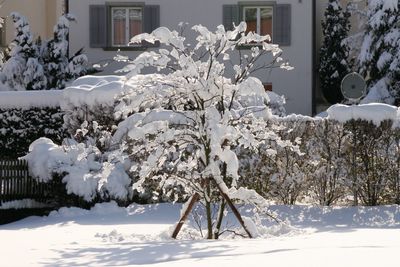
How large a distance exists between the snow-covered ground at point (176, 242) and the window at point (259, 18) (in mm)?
11400

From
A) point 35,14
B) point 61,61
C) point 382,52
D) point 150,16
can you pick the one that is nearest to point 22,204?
point 61,61

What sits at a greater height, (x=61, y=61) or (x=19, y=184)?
(x=61, y=61)

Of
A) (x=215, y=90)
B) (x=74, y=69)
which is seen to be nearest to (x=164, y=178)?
(x=215, y=90)

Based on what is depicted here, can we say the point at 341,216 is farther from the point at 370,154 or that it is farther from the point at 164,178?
the point at 164,178

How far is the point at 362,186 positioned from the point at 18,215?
6759mm

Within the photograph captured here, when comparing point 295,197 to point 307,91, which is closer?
point 295,197

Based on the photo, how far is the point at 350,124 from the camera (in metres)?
15.2

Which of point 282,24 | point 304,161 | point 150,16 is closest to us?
point 304,161

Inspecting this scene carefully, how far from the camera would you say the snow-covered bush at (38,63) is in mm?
24156

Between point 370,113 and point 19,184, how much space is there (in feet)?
23.0

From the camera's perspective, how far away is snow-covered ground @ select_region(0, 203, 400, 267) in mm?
7406

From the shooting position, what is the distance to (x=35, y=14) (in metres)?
34.0

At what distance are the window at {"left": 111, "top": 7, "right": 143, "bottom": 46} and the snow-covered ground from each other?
452 inches

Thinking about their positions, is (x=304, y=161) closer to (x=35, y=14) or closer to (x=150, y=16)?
(x=150, y=16)
